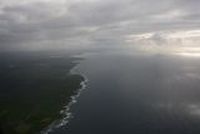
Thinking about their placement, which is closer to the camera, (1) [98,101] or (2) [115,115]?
(2) [115,115]

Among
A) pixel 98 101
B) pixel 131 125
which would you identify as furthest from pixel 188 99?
pixel 131 125

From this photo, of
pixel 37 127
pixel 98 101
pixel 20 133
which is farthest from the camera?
pixel 98 101

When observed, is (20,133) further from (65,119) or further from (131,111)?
(131,111)

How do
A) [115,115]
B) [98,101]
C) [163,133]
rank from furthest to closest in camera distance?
[98,101] → [115,115] → [163,133]

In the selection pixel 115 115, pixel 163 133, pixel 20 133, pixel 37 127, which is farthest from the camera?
pixel 115 115

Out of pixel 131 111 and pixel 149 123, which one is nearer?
pixel 149 123

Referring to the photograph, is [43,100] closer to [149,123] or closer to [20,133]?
[20,133]

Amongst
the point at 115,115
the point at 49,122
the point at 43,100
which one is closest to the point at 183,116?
the point at 115,115

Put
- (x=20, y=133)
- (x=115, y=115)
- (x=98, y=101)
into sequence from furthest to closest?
(x=98, y=101)
(x=115, y=115)
(x=20, y=133)
